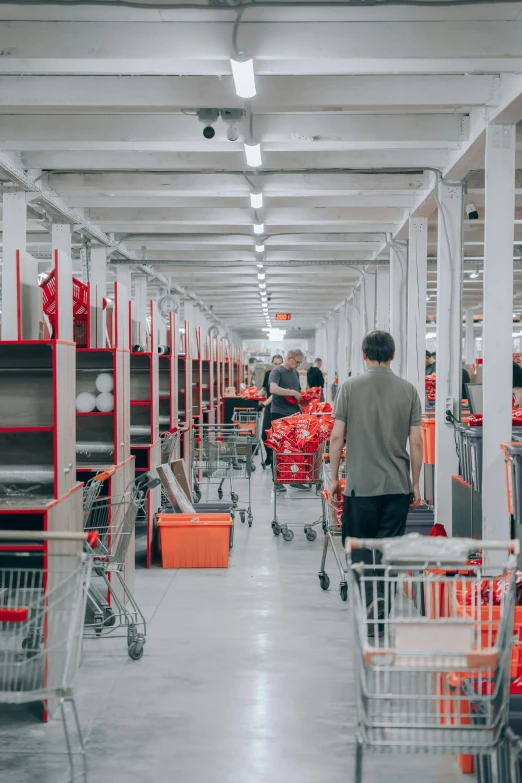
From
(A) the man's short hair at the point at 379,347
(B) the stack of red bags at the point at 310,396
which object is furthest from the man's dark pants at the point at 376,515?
(B) the stack of red bags at the point at 310,396

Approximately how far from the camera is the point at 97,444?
716 centimetres

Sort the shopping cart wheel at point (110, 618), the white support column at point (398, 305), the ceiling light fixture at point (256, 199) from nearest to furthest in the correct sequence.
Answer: the shopping cart wheel at point (110, 618), the ceiling light fixture at point (256, 199), the white support column at point (398, 305)

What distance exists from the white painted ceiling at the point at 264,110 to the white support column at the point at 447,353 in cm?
69

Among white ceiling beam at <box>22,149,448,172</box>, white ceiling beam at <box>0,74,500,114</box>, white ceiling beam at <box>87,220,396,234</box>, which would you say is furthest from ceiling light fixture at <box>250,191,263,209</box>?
white ceiling beam at <box>0,74,500,114</box>

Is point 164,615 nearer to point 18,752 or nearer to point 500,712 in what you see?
point 18,752

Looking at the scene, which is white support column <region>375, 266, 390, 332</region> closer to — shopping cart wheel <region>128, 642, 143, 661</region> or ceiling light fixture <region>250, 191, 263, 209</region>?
ceiling light fixture <region>250, 191, 263, 209</region>

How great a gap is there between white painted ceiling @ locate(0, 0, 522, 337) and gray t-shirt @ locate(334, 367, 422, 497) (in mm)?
2247

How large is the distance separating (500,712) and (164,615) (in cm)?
357

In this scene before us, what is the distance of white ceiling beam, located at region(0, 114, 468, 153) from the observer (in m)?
7.17

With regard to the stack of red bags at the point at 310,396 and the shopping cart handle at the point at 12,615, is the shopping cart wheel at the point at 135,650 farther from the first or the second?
the stack of red bags at the point at 310,396

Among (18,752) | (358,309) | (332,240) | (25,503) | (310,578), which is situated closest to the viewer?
(18,752)

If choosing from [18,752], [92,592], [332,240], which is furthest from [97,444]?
[332,240]

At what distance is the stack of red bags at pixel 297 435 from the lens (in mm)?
7895

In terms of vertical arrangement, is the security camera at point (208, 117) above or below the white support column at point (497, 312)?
above
